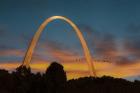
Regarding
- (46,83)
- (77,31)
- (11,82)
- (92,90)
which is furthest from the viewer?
(77,31)

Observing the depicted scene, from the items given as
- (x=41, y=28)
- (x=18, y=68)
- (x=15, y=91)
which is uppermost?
(x=41, y=28)

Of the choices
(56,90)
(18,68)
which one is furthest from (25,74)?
(56,90)

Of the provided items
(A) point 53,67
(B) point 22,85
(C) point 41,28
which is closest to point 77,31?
(C) point 41,28

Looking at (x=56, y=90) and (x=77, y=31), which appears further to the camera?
(x=77, y=31)

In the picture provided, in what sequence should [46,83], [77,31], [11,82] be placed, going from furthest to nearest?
[77,31], [46,83], [11,82]

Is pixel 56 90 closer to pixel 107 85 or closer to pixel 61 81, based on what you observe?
pixel 61 81

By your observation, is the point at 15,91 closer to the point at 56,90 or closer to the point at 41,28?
the point at 56,90

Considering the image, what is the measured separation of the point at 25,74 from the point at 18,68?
6.94ft

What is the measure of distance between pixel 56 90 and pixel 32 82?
5538 millimetres

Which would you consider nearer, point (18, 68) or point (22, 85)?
point (22, 85)

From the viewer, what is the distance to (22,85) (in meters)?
87.6

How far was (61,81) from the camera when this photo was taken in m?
94.1

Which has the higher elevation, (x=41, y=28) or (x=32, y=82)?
(x=41, y=28)

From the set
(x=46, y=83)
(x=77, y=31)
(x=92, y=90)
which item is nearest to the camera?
(x=46, y=83)
